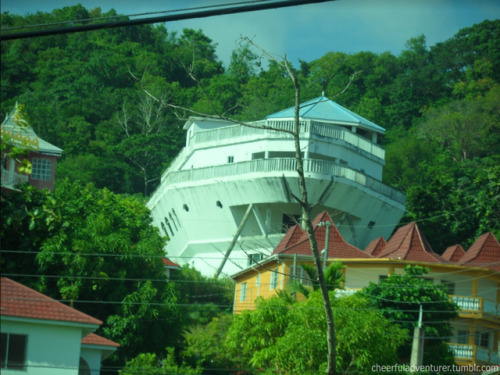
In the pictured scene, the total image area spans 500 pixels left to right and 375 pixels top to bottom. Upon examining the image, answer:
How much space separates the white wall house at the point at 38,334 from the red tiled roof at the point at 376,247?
→ 909 inches

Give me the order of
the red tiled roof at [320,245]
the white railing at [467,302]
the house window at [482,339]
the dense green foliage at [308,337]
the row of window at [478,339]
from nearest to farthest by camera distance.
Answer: the dense green foliage at [308,337], the white railing at [467,302], the row of window at [478,339], the house window at [482,339], the red tiled roof at [320,245]

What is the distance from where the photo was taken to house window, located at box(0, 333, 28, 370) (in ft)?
70.7

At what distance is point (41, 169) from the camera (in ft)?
160

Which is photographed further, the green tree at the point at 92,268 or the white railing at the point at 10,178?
the white railing at the point at 10,178

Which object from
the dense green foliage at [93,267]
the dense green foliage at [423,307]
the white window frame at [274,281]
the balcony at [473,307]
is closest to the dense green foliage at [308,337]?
the dense green foliage at [93,267]

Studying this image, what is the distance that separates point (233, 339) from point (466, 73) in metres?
63.0

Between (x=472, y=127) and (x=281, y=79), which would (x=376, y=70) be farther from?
(x=472, y=127)

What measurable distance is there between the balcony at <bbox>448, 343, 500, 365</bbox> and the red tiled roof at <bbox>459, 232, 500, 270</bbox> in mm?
4742

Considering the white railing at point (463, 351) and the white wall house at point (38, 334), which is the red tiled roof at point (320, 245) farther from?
the white wall house at point (38, 334)

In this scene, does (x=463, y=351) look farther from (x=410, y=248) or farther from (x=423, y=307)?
(x=410, y=248)

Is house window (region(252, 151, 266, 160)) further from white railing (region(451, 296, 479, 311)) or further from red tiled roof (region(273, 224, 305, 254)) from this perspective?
white railing (region(451, 296, 479, 311))

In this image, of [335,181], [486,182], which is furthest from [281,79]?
[335,181]

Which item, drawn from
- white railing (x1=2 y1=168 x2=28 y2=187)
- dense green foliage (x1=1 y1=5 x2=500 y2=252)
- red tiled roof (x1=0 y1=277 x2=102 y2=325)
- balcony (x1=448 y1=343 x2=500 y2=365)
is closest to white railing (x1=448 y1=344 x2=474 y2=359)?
balcony (x1=448 y1=343 x2=500 y2=365)

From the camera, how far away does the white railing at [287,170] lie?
44.9 meters
